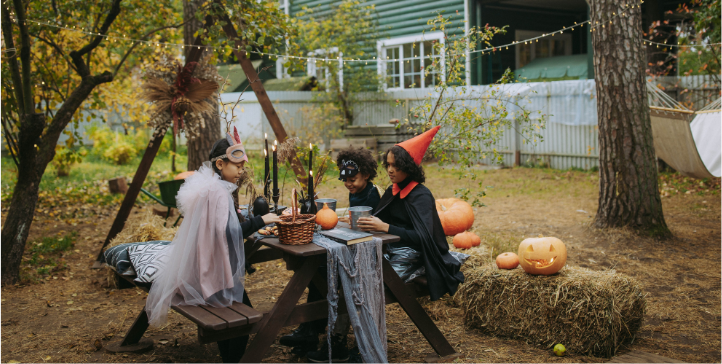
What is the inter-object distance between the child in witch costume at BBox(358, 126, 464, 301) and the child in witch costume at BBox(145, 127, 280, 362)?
77 cm

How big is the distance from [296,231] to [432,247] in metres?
0.93

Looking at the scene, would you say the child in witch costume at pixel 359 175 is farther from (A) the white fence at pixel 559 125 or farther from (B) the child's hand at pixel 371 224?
(A) the white fence at pixel 559 125

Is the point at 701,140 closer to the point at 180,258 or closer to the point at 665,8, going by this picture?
the point at 180,258

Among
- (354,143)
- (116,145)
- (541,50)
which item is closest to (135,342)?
(354,143)

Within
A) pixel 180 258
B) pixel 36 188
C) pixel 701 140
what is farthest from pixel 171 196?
pixel 701 140

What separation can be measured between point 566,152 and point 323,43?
666cm

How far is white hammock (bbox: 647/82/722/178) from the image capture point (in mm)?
7359

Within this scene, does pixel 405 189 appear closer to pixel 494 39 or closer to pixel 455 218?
pixel 455 218

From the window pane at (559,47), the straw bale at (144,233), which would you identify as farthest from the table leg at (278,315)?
the window pane at (559,47)

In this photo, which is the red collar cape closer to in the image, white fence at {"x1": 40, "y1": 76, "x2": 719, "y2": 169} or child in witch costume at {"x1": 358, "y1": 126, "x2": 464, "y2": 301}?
child in witch costume at {"x1": 358, "y1": 126, "x2": 464, "y2": 301}

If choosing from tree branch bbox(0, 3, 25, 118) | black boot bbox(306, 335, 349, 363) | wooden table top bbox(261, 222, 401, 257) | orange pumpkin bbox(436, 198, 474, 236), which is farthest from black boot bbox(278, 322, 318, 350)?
tree branch bbox(0, 3, 25, 118)

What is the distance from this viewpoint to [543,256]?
3.71 m

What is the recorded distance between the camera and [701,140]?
25.3ft

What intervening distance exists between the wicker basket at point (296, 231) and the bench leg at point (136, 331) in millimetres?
1292
